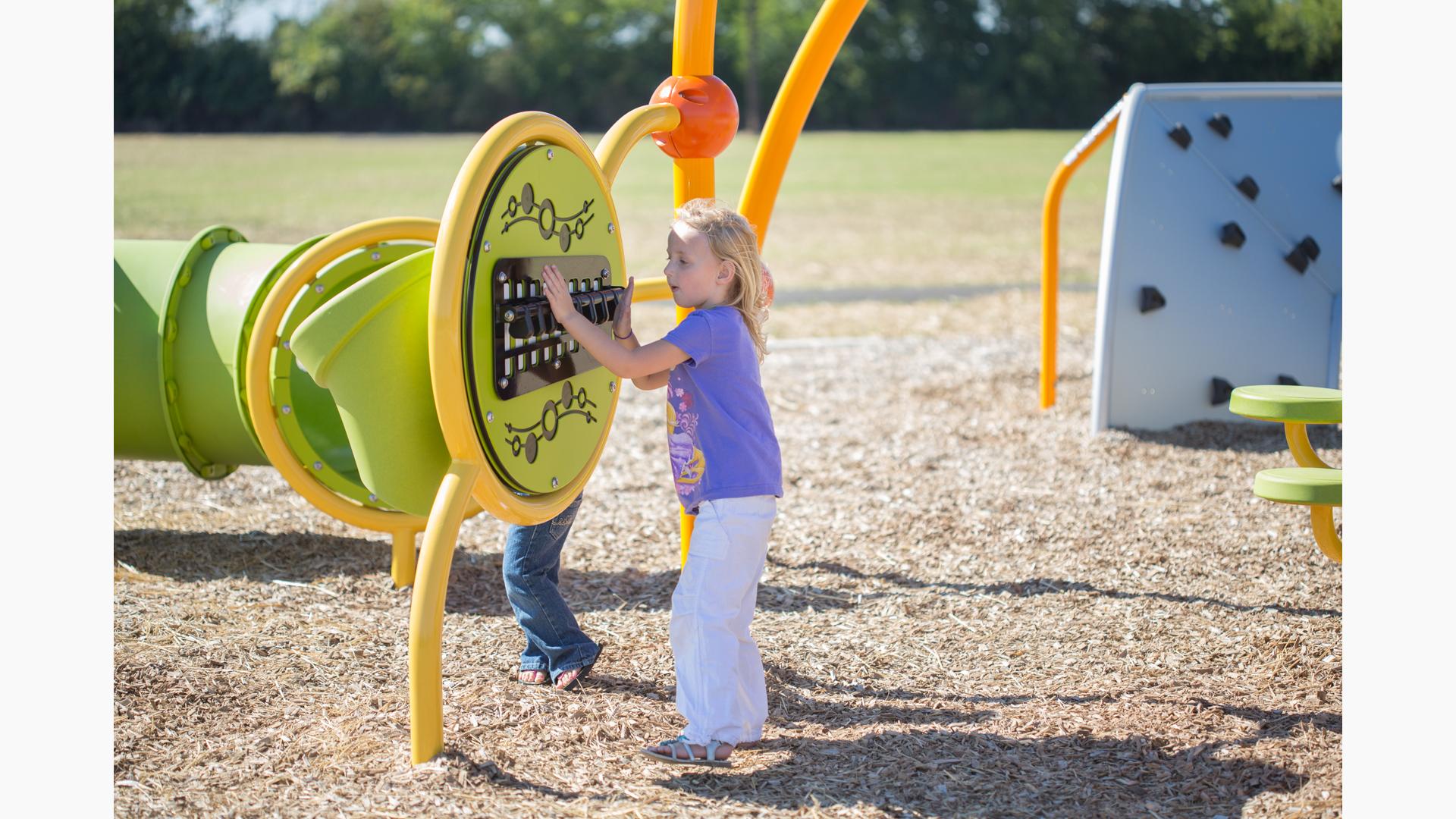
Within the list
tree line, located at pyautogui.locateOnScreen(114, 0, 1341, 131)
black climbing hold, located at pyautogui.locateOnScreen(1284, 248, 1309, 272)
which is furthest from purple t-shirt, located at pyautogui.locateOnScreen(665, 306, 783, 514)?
tree line, located at pyautogui.locateOnScreen(114, 0, 1341, 131)

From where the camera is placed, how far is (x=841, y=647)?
359cm

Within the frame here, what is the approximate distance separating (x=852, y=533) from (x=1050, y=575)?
791 millimetres

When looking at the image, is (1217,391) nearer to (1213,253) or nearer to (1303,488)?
(1213,253)

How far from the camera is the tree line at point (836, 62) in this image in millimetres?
44656

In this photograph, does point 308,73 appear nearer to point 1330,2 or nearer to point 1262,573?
point 1330,2

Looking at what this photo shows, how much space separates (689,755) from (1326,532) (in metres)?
1.69

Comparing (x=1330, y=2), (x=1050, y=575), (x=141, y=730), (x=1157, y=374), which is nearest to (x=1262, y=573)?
(x=1050, y=575)

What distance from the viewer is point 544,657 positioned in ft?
10.9

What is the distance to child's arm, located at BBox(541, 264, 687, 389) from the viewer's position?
8.70 ft

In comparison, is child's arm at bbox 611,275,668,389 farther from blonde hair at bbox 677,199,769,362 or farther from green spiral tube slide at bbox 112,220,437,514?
green spiral tube slide at bbox 112,220,437,514

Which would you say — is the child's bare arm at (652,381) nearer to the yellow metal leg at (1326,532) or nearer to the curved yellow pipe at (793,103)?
the curved yellow pipe at (793,103)

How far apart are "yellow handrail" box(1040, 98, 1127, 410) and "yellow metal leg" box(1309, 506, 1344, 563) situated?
3.07 meters

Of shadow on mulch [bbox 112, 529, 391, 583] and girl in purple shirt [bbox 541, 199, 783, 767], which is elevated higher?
girl in purple shirt [bbox 541, 199, 783, 767]

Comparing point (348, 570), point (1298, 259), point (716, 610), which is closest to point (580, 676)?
point (716, 610)
